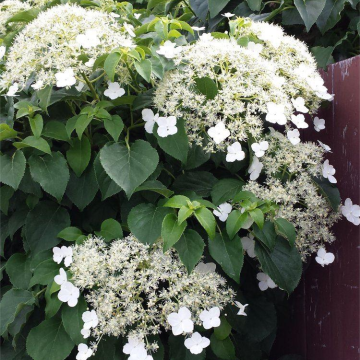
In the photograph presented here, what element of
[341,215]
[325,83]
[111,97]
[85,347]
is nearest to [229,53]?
[111,97]

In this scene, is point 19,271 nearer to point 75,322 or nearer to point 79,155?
point 75,322

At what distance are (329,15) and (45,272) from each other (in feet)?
4.45

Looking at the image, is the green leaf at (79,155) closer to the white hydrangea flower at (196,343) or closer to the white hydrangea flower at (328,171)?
the white hydrangea flower at (196,343)

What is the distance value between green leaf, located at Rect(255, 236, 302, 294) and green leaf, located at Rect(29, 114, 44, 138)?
2.22 ft

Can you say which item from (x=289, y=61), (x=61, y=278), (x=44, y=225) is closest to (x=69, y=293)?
(x=61, y=278)

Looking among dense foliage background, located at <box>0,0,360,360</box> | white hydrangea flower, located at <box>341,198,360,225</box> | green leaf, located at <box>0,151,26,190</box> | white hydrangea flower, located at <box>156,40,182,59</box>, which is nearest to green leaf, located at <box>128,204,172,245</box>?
dense foliage background, located at <box>0,0,360,360</box>

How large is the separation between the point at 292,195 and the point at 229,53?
0.44 m

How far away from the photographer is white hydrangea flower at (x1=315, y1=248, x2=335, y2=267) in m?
1.51

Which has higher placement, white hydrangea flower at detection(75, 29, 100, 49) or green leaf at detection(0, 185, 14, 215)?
white hydrangea flower at detection(75, 29, 100, 49)

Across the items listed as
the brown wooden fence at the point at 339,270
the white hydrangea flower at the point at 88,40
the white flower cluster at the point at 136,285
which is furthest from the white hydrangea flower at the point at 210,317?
the white hydrangea flower at the point at 88,40

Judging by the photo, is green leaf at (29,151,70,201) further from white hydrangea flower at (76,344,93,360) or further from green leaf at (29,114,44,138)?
white hydrangea flower at (76,344,93,360)

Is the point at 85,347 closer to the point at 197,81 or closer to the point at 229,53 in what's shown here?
the point at 197,81

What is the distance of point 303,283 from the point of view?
5.66 ft

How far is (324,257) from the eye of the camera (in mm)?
1520
